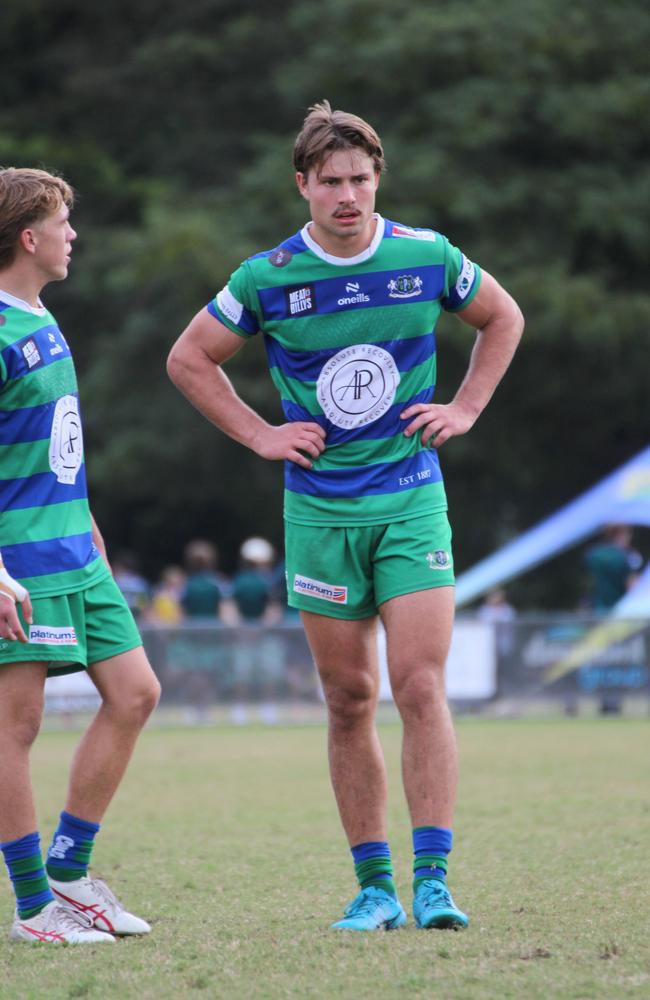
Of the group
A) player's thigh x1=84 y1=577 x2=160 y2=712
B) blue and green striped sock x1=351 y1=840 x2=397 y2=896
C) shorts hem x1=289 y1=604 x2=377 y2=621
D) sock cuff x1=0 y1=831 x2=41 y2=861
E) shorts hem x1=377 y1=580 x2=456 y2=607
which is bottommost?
blue and green striped sock x1=351 y1=840 x2=397 y2=896

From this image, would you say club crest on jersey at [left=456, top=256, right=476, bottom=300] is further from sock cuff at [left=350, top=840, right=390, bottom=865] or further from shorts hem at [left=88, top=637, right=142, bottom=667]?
sock cuff at [left=350, top=840, right=390, bottom=865]

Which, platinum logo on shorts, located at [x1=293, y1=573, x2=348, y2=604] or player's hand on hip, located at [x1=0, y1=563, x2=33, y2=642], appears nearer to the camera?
player's hand on hip, located at [x1=0, y1=563, x2=33, y2=642]

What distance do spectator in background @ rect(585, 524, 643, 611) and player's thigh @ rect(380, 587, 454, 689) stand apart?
46.6ft

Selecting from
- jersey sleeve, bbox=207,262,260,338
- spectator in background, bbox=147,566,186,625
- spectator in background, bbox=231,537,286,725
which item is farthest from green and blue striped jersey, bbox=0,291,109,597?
spectator in background, bbox=147,566,186,625

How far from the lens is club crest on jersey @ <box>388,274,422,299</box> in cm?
545

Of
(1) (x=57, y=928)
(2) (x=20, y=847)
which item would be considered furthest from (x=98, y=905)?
(2) (x=20, y=847)

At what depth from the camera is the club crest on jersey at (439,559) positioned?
5.43 m

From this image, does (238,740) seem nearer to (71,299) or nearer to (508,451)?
(508,451)

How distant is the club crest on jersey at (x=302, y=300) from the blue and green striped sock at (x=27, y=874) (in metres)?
1.86

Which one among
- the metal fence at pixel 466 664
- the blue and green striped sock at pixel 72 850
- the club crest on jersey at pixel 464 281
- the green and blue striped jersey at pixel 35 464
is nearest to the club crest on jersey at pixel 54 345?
the green and blue striped jersey at pixel 35 464

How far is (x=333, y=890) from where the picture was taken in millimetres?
6219

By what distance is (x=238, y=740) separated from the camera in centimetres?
1600

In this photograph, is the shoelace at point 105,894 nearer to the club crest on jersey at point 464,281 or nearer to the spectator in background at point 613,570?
the club crest on jersey at point 464,281

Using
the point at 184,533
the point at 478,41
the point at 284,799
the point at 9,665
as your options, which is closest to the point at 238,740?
the point at 284,799
